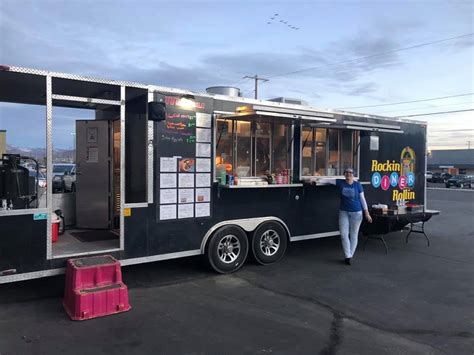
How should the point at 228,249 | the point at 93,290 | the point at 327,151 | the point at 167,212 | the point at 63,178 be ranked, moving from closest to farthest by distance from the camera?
the point at 93,290 < the point at 167,212 < the point at 228,249 < the point at 327,151 < the point at 63,178

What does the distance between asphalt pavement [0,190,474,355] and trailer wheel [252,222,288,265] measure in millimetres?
156

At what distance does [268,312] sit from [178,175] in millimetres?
2293

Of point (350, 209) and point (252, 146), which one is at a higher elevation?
point (252, 146)

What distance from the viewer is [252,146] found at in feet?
24.1

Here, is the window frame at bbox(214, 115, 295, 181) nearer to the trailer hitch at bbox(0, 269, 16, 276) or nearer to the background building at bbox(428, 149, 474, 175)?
the trailer hitch at bbox(0, 269, 16, 276)

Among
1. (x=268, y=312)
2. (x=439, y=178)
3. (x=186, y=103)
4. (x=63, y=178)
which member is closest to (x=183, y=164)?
(x=186, y=103)

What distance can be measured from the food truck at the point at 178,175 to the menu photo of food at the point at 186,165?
0.02 meters

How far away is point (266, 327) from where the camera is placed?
15.2ft

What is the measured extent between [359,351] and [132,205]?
328 centimetres

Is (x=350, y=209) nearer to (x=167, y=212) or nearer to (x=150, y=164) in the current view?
(x=167, y=212)

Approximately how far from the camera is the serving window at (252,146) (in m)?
6.92

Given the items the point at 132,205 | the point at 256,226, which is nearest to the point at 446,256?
the point at 256,226

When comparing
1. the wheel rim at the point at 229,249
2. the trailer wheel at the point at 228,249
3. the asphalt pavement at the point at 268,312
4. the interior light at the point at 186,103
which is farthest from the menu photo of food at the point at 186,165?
the asphalt pavement at the point at 268,312

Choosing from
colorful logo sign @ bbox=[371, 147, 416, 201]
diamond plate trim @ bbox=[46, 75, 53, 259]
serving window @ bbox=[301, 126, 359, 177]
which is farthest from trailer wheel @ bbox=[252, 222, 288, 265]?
diamond plate trim @ bbox=[46, 75, 53, 259]
